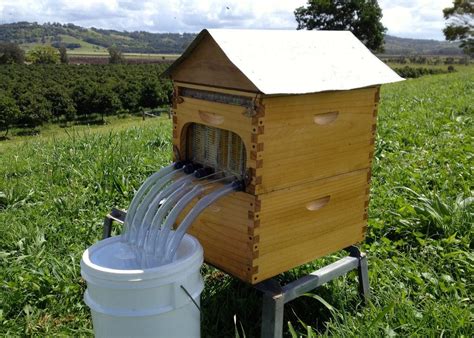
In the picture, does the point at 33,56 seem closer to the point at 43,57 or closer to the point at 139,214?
the point at 43,57

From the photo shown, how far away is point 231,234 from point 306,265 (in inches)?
41.4

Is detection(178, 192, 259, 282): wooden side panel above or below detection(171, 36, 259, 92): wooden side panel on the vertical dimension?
below

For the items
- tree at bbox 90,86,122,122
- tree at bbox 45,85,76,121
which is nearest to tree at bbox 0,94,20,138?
tree at bbox 45,85,76,121

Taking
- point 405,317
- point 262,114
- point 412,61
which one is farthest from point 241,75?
point 412,61

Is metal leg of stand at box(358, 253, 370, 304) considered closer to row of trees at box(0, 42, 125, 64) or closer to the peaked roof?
the peaked roof

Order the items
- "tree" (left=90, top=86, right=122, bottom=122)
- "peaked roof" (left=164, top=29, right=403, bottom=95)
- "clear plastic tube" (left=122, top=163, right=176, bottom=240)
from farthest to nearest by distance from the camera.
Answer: "tree" (left=90, top=86, right=122, bottom=122) < "clear plastic tube" (left=122, top=163, right=176, bottom=240) < "peaked roof" (left=164, top=29, right=403, bottom=95)

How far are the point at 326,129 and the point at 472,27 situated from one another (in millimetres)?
42532

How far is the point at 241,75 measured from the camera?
2.23m

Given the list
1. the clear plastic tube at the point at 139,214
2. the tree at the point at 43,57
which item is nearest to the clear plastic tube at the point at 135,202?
the clear plastic tube at the point at 139,214

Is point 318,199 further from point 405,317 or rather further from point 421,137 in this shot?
point 421,137

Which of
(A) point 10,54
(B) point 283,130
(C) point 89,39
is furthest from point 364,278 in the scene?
(C) point 89,39

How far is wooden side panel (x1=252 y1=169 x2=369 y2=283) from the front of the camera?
2.39 meters

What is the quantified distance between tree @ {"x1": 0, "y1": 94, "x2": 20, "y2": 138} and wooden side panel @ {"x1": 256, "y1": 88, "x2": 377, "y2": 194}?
116 feet

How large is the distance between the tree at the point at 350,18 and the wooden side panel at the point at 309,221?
50790 millimetres
